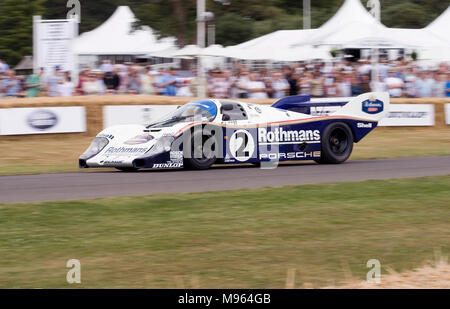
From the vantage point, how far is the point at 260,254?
6441mm

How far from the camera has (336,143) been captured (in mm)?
13953

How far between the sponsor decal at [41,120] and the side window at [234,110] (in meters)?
6.03

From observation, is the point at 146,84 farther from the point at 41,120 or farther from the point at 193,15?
the point at 193,15

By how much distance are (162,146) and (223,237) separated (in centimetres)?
480

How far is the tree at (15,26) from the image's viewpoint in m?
48.2

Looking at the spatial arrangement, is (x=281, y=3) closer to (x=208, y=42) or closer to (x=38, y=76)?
(x=208, y=42)

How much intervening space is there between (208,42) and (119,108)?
3375 centimetres

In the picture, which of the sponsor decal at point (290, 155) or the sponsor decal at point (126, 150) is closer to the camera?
the sponsor decal at point (126, 150)

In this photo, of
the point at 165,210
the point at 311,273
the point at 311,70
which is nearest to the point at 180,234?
the point at 165,210

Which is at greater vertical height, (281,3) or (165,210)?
(281,3)

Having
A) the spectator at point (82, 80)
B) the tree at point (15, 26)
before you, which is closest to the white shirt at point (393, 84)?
the spectator at point (82, 80)

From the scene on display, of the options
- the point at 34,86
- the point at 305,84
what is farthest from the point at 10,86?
the point at 305,84

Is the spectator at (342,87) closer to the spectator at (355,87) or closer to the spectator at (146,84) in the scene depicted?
the spectator at (355,87)

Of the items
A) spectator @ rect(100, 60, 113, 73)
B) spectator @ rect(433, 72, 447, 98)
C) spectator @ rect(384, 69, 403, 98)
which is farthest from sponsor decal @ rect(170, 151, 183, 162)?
spectator @ rect(433, 72, 447, 98)
